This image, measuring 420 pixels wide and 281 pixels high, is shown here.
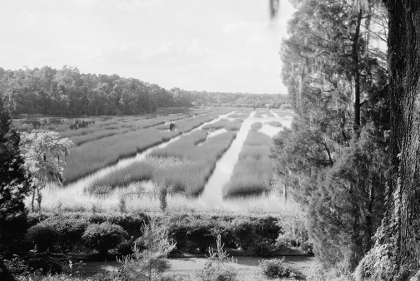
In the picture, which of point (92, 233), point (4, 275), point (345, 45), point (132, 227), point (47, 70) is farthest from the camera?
point (47, 70)

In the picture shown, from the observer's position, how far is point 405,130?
4176 millimetres

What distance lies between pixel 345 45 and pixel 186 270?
28.0 feet

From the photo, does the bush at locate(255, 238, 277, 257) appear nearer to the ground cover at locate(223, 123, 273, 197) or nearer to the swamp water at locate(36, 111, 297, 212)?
the ground cover at locate(223, 123, 273, 197)

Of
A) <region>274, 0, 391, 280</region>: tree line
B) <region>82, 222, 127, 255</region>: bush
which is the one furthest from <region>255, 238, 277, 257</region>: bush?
<region>82, 222, 127, 255</region>: bush

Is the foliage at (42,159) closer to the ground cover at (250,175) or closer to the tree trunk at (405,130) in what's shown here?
the ground cover at (250,175)

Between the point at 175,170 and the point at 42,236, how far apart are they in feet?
39.0

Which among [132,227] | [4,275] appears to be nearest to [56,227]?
[132,227]

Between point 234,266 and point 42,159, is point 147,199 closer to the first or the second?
point 42,159

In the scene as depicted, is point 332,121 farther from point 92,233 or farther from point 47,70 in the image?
point 47,70

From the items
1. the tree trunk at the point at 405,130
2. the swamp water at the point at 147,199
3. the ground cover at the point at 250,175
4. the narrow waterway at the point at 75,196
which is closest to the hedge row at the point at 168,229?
the swamp water at the point at 147,199

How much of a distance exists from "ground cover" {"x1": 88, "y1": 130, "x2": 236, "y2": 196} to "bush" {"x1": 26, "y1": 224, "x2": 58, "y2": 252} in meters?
7.36

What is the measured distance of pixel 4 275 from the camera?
523 cm

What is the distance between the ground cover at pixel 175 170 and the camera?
19.4 metres

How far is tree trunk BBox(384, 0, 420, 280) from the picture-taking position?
4.04 m
